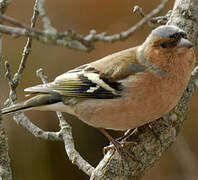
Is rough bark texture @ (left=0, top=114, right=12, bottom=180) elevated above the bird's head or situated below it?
below

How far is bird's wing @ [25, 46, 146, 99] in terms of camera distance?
141 inches

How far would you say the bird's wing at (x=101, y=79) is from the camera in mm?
3592

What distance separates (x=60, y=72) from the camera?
6426 millimetres

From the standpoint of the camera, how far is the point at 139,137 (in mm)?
3375

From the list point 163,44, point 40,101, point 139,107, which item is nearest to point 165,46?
point 163,44

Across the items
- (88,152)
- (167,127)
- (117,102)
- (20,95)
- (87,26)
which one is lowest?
(167,127)

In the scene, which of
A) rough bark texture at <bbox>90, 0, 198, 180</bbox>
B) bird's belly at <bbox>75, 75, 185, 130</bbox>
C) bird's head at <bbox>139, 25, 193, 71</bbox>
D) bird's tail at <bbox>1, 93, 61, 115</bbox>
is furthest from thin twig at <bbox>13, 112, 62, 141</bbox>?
bird's head at <bbox>139, 25, 193, 71</bbox>

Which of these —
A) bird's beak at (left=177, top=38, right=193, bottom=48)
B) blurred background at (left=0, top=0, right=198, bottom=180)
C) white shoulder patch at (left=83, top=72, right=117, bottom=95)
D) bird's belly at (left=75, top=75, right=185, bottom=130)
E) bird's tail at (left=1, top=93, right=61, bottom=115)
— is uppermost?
blurred background at (left=0, top=0, right=198, bottom=180)

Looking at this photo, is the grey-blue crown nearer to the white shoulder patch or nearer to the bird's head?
the bird's head

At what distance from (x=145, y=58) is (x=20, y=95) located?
3.14 m

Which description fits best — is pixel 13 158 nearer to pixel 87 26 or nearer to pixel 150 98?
pixel 87 26

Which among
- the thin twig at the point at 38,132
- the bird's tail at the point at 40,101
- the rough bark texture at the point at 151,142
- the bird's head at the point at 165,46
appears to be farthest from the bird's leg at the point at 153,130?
the bird's tail at the point at 40,101

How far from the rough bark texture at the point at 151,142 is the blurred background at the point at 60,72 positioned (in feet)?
8.21

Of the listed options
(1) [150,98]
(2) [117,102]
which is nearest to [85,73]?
(2) [117,102]
